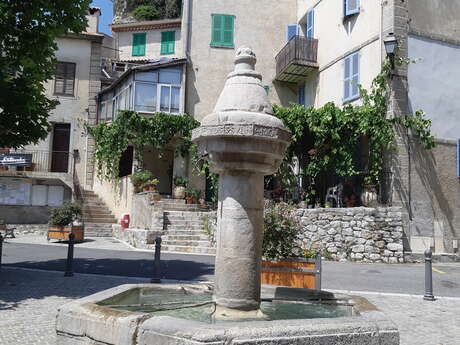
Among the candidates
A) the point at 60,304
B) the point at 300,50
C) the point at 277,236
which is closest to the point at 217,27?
the point at 300,50

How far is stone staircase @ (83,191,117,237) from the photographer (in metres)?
19.5

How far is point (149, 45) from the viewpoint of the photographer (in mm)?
27172

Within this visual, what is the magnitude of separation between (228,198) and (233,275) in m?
0.80

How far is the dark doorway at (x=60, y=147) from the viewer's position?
24.2 m

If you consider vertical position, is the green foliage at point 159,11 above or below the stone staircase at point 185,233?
above

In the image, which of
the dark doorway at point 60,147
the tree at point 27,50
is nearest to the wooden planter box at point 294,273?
the tree at point 27,50

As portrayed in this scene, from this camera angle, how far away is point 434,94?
16250 millimetres

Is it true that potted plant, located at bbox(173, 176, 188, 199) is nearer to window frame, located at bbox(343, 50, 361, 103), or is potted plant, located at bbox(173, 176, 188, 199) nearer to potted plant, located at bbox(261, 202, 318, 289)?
window frame, located at bbox(343, 50, 361, 103)

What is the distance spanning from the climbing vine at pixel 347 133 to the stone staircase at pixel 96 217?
822cm

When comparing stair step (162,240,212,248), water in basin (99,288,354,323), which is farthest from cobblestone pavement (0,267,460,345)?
stair step (162,240,212,248)

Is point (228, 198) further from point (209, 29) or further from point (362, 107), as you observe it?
point (209, 29)

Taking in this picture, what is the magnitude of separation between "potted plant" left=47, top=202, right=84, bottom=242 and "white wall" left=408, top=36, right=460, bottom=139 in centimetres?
1292

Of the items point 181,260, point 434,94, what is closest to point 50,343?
point 181,260

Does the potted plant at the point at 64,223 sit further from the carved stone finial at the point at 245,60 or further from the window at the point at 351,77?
the carved stone finial at the point at 245,60
